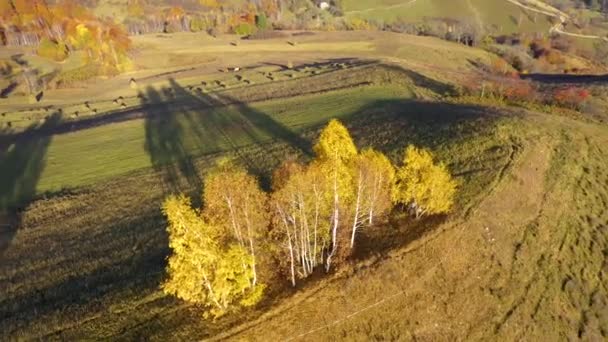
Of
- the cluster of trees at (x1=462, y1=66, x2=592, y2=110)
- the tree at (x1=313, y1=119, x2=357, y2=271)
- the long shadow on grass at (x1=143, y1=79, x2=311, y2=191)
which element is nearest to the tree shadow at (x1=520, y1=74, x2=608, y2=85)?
the cluster of trees at (x1=462, y1=66, x2=592, y2=110)

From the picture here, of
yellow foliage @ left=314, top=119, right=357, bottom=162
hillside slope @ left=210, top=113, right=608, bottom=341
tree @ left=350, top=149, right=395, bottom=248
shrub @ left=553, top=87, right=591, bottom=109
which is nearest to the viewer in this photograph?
hillside slope @ left=210, top=113, right=608, bottom=341

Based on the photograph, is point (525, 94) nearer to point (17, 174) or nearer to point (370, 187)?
point (370, 187)

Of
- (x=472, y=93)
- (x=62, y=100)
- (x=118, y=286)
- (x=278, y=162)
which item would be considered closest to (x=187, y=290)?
(x=118, y=286)

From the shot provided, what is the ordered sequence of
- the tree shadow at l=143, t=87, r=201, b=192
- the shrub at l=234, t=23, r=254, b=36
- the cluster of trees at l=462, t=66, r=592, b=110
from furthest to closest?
the shrub at l=234, t=23, r=254, b=36 < the cluster of trees at l=462, t=66, r=592, b=110 < the tree shadow at l=143, t=87, r=201, b=192

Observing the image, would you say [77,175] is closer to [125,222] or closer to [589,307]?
[125,222]

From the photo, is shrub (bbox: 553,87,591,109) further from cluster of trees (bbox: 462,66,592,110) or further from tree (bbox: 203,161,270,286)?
tree (bbox: 203,161,270,286)

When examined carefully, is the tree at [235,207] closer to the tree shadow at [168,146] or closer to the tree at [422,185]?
the tree at [422,185]

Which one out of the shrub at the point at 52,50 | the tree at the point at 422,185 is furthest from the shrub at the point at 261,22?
the tree at the point at 422,185

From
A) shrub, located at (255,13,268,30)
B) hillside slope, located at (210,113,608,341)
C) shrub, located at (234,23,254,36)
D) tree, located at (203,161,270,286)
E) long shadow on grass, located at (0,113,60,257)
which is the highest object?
shrub, located at (255,13,268,30)
